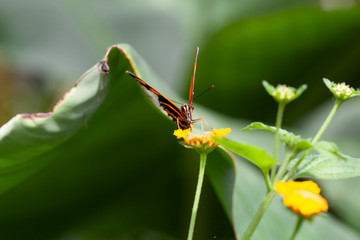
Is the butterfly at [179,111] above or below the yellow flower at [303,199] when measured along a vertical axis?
above

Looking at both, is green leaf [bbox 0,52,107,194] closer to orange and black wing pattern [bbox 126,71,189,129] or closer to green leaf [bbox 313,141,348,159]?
orange and black wing pattern [bbox 126,71,189,129]

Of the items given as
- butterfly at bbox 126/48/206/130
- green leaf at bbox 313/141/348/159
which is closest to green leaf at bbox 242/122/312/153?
green leaf at bbox 313/141/348/159

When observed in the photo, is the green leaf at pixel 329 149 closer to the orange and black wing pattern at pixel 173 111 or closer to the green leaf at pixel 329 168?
the green leaf at pixel 329 168

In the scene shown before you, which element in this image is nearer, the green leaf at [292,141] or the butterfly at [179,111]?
the green leaf at [292,141]

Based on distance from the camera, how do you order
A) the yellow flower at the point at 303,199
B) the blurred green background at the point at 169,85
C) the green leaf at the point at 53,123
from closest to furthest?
the yellow flower at the point at 303,199 < the green leaf at the point at 53,123 < the blurred green background at the point at 169,85

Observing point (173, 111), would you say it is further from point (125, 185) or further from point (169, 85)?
point (169, 85)

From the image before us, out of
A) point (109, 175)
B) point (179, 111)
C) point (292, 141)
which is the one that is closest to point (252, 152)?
point (292, 141)

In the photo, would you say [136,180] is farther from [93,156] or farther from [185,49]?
[185,49]

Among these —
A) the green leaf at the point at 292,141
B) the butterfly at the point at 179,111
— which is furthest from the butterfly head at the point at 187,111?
the green leaf at the point at 292,141
